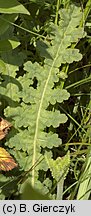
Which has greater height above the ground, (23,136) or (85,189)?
(23,136)

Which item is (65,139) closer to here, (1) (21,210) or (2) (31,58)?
(2) (31,58)

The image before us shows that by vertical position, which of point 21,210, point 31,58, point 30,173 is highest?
point 31,58

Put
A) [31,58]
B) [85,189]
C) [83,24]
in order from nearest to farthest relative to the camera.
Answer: [85,189] → [83,24] → [31,58]

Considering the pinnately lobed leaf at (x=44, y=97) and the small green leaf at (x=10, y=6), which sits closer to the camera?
the small green leaf at (x=10, y=6)

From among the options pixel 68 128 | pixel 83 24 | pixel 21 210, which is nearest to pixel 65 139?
pixel 68 128

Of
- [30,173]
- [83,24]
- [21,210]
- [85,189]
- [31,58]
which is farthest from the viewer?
[31,58]

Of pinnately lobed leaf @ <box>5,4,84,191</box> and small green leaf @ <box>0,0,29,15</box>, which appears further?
pinnately lobed leaf @ <box>5,4,84,191</box>

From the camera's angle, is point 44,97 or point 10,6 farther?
point 44,97

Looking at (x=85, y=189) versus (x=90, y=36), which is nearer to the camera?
(x=85, y=189)
